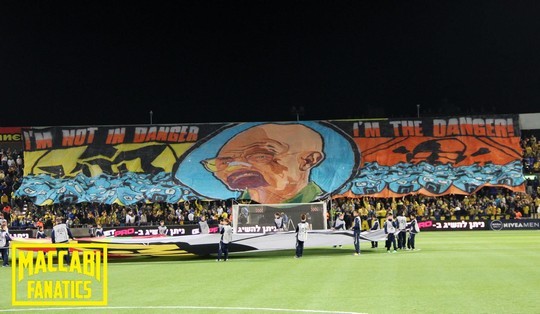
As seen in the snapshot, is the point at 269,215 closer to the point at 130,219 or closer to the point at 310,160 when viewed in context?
the point at 130,219

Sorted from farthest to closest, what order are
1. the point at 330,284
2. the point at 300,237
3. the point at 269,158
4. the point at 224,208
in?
the point at 269,158, the point at 224,208, the point at 300,237, the point at 330,284

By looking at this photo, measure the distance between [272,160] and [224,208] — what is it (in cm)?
711

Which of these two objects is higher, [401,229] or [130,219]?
[130,219]

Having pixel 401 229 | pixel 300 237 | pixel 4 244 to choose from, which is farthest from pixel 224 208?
pixel 4 244

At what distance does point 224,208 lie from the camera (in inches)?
2227

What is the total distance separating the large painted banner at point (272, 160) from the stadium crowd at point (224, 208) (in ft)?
2.54

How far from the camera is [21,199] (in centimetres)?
5803

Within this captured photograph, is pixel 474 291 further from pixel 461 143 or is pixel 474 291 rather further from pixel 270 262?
pixel 461 143

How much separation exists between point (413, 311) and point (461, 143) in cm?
5123

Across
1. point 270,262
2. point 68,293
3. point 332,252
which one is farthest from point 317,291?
point 332,252

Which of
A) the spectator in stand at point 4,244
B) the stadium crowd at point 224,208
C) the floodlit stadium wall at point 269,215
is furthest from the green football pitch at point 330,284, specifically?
the stadium crowd at point 224,208

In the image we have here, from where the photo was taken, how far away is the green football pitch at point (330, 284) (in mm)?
14031

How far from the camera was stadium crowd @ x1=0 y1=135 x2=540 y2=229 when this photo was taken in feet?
171

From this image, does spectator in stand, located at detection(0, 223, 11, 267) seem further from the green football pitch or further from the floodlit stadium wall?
the floodlit stadium wall
